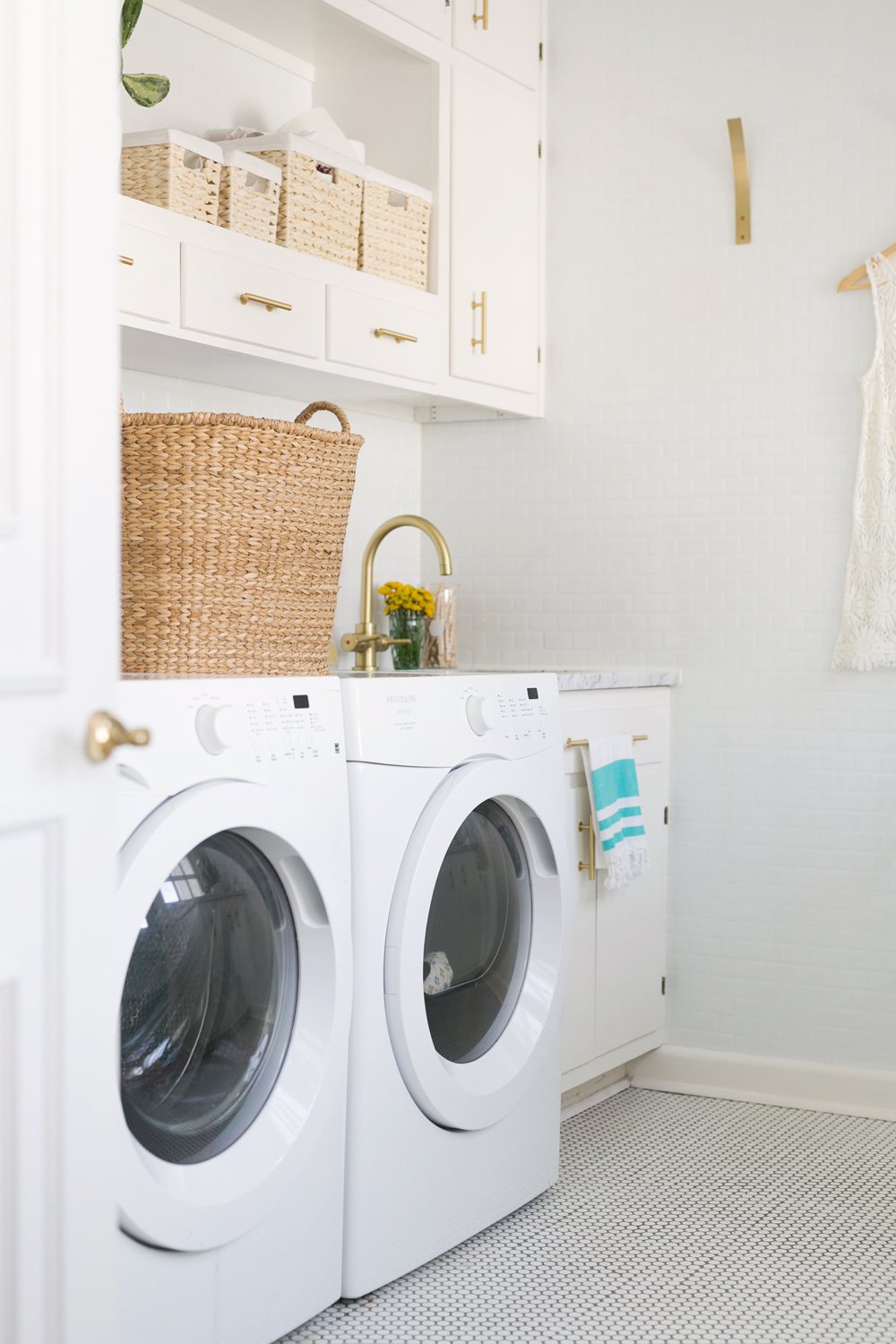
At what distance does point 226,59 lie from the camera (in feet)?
9.20

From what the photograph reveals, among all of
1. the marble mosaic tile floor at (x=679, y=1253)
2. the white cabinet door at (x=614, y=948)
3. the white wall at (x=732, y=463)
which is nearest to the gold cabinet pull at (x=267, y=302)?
the white wall at (x=732, y=463)

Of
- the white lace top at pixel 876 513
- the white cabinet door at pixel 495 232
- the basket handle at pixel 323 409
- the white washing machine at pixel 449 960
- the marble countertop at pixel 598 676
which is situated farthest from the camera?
the white cabinet door at pixel 495 232

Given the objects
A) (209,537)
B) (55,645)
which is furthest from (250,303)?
(55,645)

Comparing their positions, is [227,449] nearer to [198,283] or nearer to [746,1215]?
[198,283]

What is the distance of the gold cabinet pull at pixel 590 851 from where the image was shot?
8.92 ft

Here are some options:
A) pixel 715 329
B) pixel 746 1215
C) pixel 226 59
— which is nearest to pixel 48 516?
pixel 746 1215

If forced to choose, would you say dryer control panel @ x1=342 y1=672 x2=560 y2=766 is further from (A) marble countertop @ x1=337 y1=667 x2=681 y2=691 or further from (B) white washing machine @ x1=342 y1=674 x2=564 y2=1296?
(A) marble countertop @ x1=337 y1=667 x2=681 y2=691

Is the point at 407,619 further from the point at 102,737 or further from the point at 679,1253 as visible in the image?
the point at 102,737

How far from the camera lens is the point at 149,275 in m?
2.23

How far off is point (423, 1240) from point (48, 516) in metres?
1.46

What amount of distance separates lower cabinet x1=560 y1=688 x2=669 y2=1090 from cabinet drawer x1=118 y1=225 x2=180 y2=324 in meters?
1.03

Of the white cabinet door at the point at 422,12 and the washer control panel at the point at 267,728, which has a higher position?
the white cabinet door at the point at 422,12

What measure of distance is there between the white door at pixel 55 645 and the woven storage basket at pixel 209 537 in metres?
0.86

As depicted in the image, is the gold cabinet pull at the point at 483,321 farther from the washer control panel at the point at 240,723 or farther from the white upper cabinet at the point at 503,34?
the washer control panel at the point at 240,723
